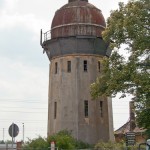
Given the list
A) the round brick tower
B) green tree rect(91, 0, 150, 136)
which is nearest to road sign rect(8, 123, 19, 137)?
green tree rect(91, 0, 150, 136)

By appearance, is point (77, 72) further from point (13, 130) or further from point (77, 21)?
point (13, 130)

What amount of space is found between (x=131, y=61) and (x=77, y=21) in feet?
68.2

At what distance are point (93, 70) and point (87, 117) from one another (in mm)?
5146

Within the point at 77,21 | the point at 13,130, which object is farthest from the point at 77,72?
the point at 13,130

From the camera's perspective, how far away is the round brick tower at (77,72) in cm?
4488

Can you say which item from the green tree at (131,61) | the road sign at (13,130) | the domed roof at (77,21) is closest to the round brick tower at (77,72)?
the domed roof at (77,21)

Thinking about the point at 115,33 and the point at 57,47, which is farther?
the point at 57,47

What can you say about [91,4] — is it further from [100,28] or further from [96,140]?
[96,140]

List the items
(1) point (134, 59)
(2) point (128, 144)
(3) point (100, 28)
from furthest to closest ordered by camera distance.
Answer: (3) point (100, 28), (2) point (128, 144), (1) point (134, 59)

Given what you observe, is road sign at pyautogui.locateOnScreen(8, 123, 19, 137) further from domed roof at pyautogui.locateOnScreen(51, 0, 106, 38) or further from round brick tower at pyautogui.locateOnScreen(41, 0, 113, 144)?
domed roof at pyautogui.locateOnScreen(51, 0, 106, 38)

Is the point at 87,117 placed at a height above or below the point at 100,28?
below

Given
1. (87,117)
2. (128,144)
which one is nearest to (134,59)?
(128,144)

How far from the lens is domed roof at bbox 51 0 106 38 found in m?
47.2

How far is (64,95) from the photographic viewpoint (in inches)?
1793
